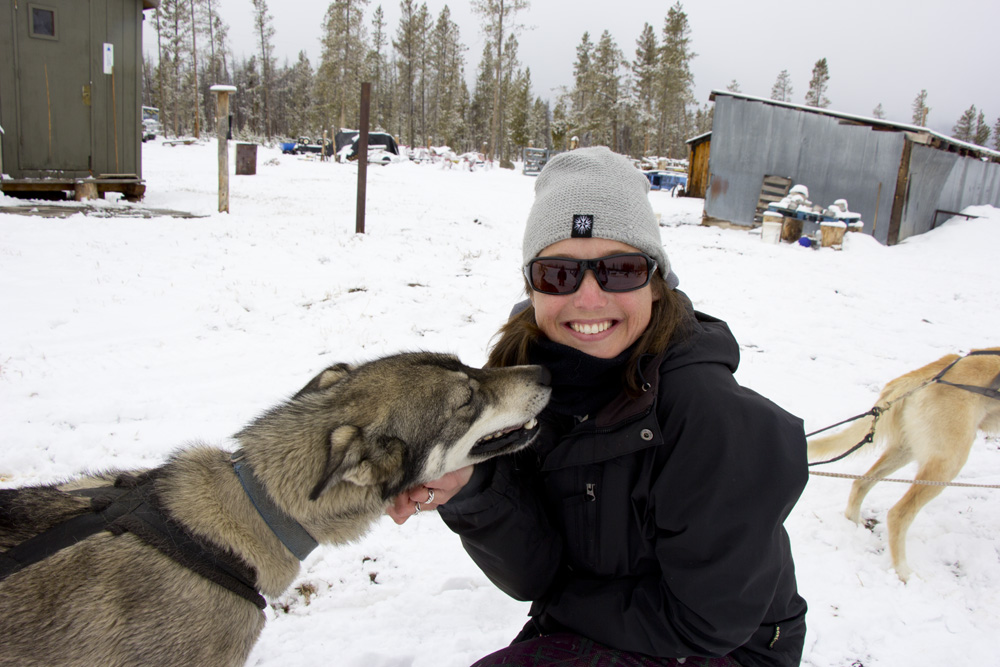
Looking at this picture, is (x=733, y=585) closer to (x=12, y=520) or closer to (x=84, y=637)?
(x=84, y=637)

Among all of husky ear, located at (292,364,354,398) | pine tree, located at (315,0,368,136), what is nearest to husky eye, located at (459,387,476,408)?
husky ear, located at (292,364,354,398)

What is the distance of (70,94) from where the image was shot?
1157 centimetres

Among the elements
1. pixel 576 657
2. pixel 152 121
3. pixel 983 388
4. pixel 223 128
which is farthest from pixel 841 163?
pixel 152 121

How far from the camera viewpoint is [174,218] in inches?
423

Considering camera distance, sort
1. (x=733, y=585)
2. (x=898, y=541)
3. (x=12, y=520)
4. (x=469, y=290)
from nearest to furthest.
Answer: (x=733, y=585) < (x=12, y=520) < (x=898, y=541) < (x=469, y=290)

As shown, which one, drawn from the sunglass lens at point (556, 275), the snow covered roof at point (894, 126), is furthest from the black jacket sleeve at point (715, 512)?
the snow covered roof at point (894, 126)

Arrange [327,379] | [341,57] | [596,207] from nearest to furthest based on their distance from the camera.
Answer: [596,207]
[327,379]
[341,57]

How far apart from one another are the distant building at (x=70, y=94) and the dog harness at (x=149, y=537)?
12710 millimetres

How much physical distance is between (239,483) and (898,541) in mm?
4152

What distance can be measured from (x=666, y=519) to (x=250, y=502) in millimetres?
1543

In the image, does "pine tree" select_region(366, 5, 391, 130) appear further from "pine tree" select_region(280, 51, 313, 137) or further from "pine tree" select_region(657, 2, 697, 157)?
"pine tree" select_region(657, 2, 697, 157)

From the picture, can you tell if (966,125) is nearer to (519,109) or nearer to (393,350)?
(519,109)

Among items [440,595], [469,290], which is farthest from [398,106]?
[440,595]

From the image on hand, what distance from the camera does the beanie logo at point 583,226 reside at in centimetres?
194
